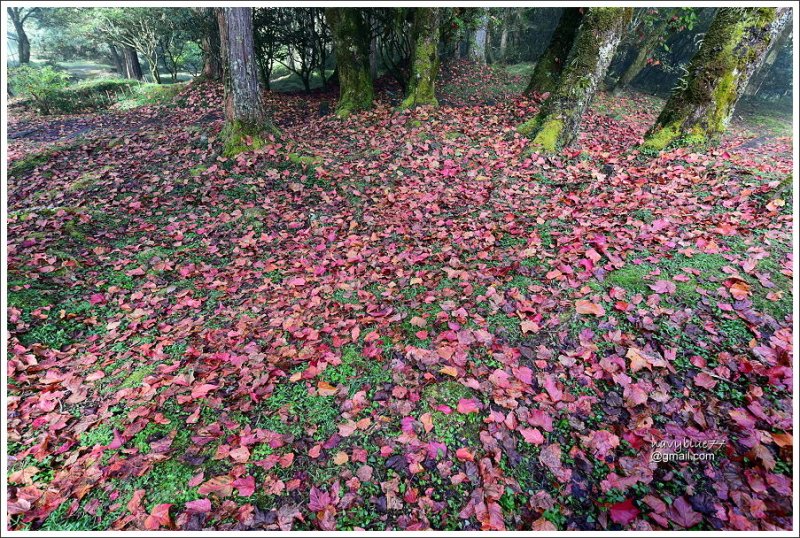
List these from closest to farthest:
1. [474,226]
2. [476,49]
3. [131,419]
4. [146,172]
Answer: [131,419] → [474,226] → [146,172] → [476,49]

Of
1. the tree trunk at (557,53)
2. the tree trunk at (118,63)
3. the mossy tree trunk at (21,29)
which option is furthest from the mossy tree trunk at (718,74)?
the mossy tree trunk at (21,29)

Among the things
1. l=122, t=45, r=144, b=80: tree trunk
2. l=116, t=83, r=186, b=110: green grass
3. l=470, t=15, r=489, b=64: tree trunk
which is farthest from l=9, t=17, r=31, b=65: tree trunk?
l=470, t=15, r=489, b=64: tree trunk

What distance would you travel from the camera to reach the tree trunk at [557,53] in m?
9.59

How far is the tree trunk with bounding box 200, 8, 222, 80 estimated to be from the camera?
39.1 ft

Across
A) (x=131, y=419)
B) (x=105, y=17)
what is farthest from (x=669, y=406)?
(x=105, y=17)

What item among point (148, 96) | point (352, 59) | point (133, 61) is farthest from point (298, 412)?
point (133, 61)

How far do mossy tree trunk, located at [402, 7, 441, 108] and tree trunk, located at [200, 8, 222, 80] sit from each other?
7.06 meters

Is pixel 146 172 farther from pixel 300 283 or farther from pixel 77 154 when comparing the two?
pixel 300 283

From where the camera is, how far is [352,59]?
9.52m

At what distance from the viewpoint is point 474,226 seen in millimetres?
4891

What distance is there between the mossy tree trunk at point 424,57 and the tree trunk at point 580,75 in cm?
320

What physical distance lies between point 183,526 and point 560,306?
3.16m

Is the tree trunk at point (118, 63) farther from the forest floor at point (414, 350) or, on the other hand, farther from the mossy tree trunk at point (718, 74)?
the mossy tree trunk at point (718, 74)

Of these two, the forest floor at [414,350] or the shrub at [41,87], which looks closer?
the forest floor at [414,350]
